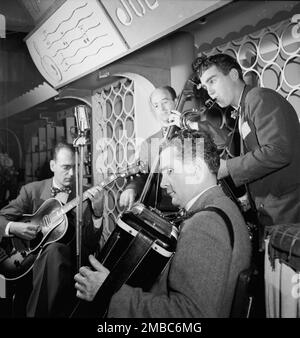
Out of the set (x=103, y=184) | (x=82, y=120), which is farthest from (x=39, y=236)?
(x=82, y=120)

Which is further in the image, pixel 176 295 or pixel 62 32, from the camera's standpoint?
pixel 62 32

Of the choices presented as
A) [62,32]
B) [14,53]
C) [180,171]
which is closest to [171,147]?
[180,171]

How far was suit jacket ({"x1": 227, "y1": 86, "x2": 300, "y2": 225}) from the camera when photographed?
1.69 m

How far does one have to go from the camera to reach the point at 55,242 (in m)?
2.12

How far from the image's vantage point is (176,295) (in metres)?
1.46

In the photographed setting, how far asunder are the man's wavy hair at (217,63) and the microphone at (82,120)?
2.36 feet

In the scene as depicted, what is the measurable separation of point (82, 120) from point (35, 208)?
24.1 inches

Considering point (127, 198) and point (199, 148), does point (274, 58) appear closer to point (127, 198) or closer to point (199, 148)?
point (199, 148)

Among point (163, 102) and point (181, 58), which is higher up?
point (181, 58)

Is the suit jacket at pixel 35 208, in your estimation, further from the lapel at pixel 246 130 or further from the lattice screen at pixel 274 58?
the lattice screen at pixel 274 58

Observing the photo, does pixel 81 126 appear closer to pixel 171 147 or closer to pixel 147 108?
pixel 147 108

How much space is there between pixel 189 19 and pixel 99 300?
1.48 m

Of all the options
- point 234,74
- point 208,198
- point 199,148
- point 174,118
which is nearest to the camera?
point 208,198

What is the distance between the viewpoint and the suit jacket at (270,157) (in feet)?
5.55
